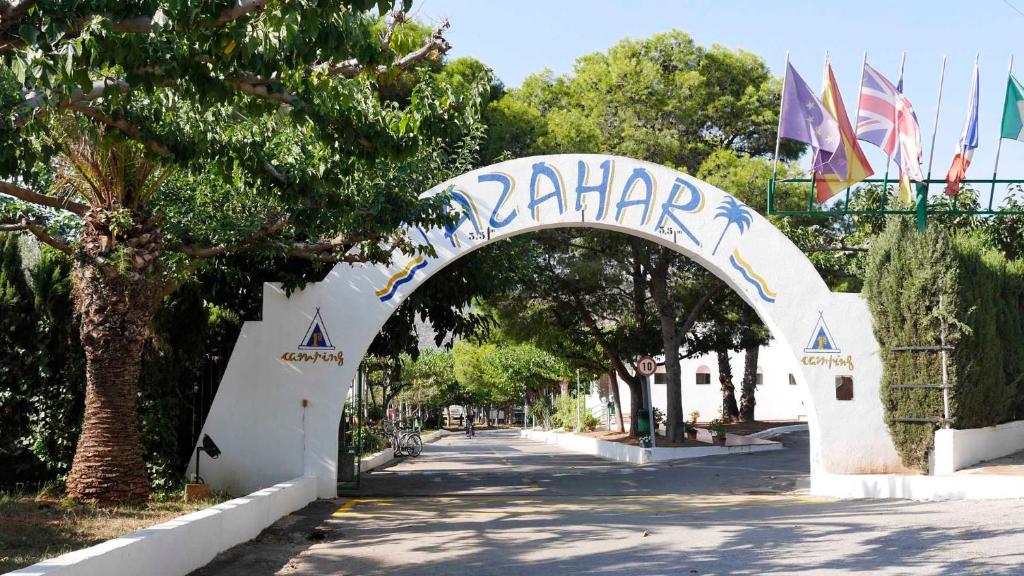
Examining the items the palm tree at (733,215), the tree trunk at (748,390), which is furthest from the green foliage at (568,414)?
the palm tree at (733,215)

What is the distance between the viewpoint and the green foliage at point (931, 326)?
16391mm

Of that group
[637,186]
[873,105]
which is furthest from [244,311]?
[873,105]

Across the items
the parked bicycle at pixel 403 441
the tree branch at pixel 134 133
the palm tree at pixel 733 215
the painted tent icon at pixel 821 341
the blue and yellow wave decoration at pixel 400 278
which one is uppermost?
the palm tree at pixel 733 215

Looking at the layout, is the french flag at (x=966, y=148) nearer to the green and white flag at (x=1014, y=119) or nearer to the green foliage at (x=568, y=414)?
the green and white flag at (x=1014, y=119)

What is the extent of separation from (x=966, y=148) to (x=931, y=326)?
4212 mm

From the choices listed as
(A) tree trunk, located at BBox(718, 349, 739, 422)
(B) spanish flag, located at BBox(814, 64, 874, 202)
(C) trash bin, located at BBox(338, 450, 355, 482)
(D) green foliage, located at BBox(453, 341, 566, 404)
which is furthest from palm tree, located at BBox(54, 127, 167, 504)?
(A) tree trunk, located at BBox(718, 349, 739, 422)

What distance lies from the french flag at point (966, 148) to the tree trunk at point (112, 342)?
1412 centimetres

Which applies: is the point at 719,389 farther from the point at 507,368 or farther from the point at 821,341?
the point at 821,341

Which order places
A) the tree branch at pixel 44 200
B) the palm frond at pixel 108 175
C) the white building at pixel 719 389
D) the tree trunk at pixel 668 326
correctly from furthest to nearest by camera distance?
the white building at pixel 719 389 → the tree trunk at pixel 668 326 → the palm frond at pixel 108 175 → the tree branch at pixel 44 200

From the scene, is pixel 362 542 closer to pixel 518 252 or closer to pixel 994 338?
pixel 518 252

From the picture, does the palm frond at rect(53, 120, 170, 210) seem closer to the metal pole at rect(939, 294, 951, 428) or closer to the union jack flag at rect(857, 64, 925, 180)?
the metal pole at rect(939, 294, 951, 428)

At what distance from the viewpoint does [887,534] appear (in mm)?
10227

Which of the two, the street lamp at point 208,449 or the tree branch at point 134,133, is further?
the street lamp at point 208,449

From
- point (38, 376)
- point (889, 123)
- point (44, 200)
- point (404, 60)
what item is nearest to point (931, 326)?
point (889, 123)
